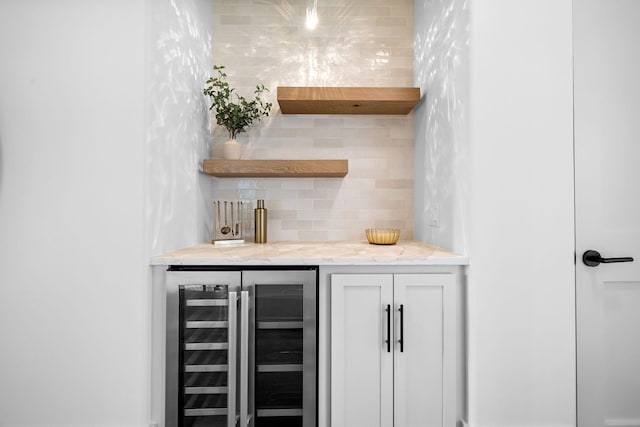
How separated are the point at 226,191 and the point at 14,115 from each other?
48.2 inches


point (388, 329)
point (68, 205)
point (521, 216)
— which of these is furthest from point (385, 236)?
point (68, 205)

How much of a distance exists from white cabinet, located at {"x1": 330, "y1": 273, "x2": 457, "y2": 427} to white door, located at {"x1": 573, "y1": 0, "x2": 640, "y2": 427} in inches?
25.5

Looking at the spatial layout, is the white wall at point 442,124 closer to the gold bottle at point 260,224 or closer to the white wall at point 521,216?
the white wall at point 521,216

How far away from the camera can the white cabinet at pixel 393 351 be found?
1.67 meters

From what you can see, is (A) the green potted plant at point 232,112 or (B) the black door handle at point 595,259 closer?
(B) the black door handle at point 595,259

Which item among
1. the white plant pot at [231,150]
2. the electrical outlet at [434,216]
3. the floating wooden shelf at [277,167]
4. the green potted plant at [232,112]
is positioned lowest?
the electrical outlet at [434,216]

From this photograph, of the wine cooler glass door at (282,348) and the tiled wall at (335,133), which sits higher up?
the tiled wall at (335,133)

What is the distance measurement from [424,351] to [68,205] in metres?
1.73

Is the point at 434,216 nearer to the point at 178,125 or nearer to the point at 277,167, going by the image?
the point at 277,167

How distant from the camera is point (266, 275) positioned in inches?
66.1

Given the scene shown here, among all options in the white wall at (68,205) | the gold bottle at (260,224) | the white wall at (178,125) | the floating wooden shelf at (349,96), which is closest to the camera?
the white wall at (68,205)

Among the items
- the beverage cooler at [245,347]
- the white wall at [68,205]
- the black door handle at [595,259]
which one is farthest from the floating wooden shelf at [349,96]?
the black door handle at [595,259]

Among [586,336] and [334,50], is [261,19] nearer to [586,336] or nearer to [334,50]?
[334,50]

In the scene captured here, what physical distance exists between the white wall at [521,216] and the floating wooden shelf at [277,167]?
2.93 ft
